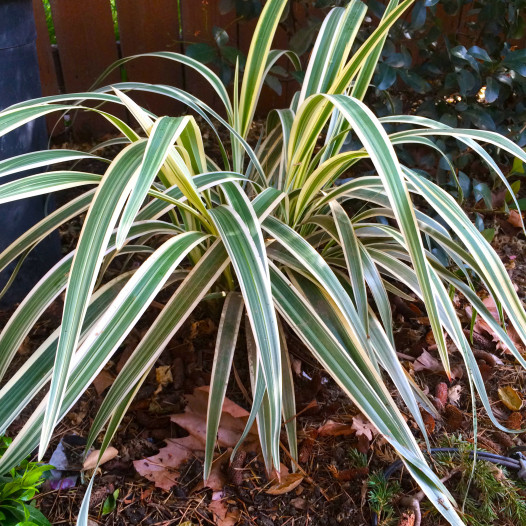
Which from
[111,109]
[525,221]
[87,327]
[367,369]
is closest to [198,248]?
[87,327]

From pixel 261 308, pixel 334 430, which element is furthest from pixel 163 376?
pixel 261 308

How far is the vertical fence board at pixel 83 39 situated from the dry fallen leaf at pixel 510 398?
5.47 ft

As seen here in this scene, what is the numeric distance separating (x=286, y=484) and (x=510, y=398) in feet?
2.03

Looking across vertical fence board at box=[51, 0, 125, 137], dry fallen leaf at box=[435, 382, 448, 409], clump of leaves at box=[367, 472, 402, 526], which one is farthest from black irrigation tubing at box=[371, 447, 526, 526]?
vertical fence board at box=[51, 0, 125, 137]

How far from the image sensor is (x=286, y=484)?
1095mm

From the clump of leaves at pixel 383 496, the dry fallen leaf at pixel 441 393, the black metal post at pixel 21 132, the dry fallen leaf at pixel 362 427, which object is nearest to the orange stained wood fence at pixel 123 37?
the black metal post at pixel 21 132

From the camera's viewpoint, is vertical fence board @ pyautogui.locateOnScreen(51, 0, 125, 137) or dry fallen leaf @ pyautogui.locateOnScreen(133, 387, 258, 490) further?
vertical fence board @ pyautogui.locateOnScreen(51, 0, 125, 137)

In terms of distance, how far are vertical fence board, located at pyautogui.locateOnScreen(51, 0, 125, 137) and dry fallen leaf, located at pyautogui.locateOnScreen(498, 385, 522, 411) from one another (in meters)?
1.67

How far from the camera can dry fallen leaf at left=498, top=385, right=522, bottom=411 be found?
4.31 ft

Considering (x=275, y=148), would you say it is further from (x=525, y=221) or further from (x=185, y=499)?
(x=525, y=221)

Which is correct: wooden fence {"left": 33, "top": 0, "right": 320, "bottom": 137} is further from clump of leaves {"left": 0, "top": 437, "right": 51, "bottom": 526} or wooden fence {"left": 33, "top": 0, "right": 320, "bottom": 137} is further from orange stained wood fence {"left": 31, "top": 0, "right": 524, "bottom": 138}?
clump of leaves {"left": 0, "top": 437, "right": 51, "bottom": 526}

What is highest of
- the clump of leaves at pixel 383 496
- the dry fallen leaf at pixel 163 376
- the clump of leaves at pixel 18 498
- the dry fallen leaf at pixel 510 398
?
the clump of leaves at pixel 18 498

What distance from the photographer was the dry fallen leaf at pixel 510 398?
131cm

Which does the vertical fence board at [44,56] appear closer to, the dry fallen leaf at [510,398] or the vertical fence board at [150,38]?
the vertical fence board at [150,38]
